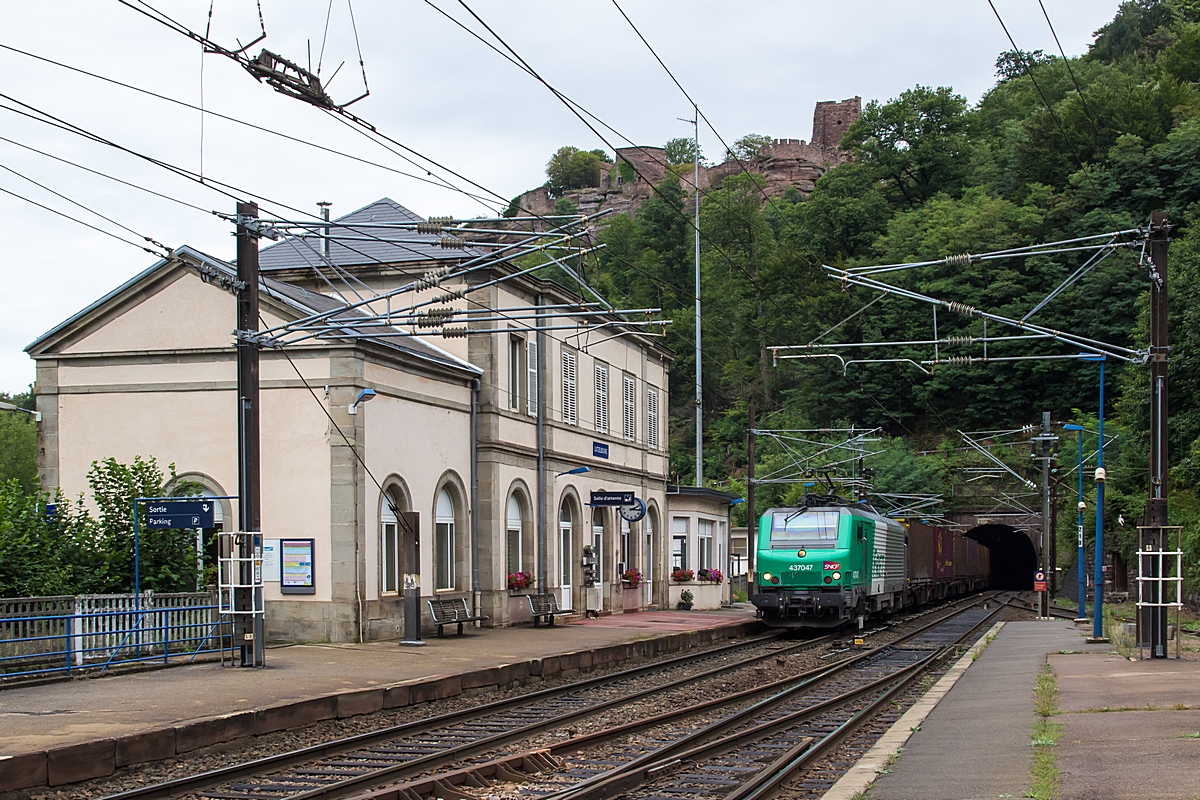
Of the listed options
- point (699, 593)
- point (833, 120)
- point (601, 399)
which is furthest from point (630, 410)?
point (833, 120)

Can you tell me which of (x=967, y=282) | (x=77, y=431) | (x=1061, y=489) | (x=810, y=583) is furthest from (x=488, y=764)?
(x=967, y=282)

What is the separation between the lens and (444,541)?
25672 mm

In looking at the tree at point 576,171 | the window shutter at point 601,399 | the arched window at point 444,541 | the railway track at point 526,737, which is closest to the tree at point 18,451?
the window shutter at point 601,399

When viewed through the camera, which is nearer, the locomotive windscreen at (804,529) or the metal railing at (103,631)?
the metal railing at (103,631)

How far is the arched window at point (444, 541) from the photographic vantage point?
25250 millimetres

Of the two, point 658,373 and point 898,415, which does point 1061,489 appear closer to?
point 898,415

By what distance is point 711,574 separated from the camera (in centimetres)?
3941

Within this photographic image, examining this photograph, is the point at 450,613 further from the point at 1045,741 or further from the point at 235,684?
the point at 1045,741

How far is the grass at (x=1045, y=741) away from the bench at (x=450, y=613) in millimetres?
11473

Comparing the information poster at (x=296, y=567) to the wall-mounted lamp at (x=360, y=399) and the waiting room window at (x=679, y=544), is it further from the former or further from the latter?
the waiting room window at (x=679, y=544)

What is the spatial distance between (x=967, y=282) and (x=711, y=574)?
37495 mm

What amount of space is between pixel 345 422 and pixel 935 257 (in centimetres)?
5551

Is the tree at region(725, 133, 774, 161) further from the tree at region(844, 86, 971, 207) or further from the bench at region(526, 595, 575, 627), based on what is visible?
the bench at region(526, 595, 575, 627)

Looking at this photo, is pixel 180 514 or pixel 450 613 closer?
pixel 180 514
